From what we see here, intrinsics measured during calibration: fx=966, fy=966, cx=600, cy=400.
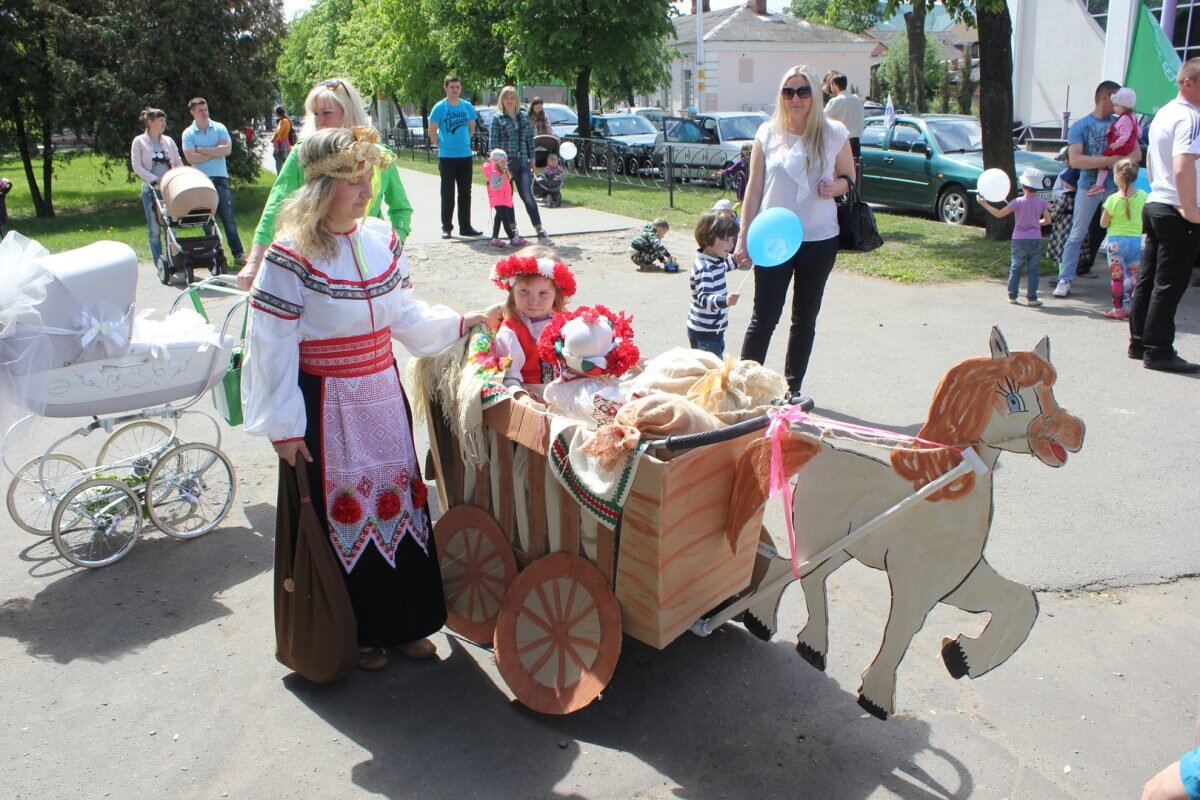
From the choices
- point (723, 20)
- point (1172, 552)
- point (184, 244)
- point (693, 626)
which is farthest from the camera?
point (723, 20)

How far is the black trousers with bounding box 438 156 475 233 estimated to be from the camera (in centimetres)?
1243

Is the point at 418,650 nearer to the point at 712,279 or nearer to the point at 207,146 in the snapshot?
the point at 712,279

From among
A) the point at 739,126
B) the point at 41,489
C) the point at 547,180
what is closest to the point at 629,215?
the point at 547,180

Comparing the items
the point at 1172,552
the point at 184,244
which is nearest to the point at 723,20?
the point at 184,244

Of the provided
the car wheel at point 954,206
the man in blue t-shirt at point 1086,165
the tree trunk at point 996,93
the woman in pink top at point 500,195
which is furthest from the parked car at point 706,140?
the man in blue t-shirt at point 1086,165

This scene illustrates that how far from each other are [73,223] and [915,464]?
17.4 metres

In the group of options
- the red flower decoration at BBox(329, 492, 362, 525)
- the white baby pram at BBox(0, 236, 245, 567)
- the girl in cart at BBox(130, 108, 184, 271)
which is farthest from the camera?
the girl in cart at BBox(130, 108, 184, 271)

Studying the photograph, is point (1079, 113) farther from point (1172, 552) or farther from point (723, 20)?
point (723, 20)

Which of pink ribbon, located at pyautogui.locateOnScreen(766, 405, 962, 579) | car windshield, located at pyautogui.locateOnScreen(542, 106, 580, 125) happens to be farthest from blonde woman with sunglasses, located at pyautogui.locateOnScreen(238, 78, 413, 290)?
car windshield, located at pyautogui.locateOnScreen(542, 106, 580, 125)

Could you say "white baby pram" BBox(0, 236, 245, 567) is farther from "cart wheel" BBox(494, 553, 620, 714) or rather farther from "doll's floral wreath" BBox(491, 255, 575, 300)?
"cart wheel" BBox(494, 553, 620, 714)

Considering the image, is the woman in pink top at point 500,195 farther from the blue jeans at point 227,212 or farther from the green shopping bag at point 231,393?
the green shopping bag at point 231,393

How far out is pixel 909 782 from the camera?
3.04m

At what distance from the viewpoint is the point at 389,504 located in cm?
347

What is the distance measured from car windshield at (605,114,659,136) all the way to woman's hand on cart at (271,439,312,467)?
21.0 meters
